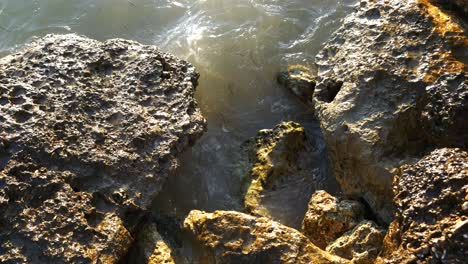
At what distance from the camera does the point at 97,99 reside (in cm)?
559

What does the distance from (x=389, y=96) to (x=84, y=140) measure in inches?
131

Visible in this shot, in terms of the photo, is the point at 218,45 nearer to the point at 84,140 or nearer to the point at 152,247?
the point at 84,140

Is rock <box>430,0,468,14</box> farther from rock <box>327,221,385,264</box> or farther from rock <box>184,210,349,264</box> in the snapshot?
rock <box>184,210,349,264</box>

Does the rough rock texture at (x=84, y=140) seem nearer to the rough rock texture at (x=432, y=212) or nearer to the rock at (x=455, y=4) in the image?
the rough rock texture at (x=432, y=212)

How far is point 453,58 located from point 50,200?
446 cm

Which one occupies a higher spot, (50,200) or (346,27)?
(346,27)

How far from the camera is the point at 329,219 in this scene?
16.5 feet

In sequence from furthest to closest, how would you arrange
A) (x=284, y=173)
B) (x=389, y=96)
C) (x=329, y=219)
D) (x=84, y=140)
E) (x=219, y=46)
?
(x=219, y=46)
(x=284, y=173)
(x=389, y=96)
(x=84, y=140)
(x=329, y=219)

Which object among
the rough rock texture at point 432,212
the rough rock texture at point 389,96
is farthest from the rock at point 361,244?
the rough rock texture at point 432,212

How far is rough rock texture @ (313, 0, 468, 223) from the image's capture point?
186 inches

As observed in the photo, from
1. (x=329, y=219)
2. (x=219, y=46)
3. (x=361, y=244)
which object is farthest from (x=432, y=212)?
(x=219, y=46)

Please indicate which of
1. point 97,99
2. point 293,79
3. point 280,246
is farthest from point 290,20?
point 280,246

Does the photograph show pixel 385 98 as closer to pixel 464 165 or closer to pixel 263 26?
pixel 464 165

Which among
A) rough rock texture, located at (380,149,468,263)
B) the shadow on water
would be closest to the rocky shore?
rough rock texture, located at (380,149,468,263)
